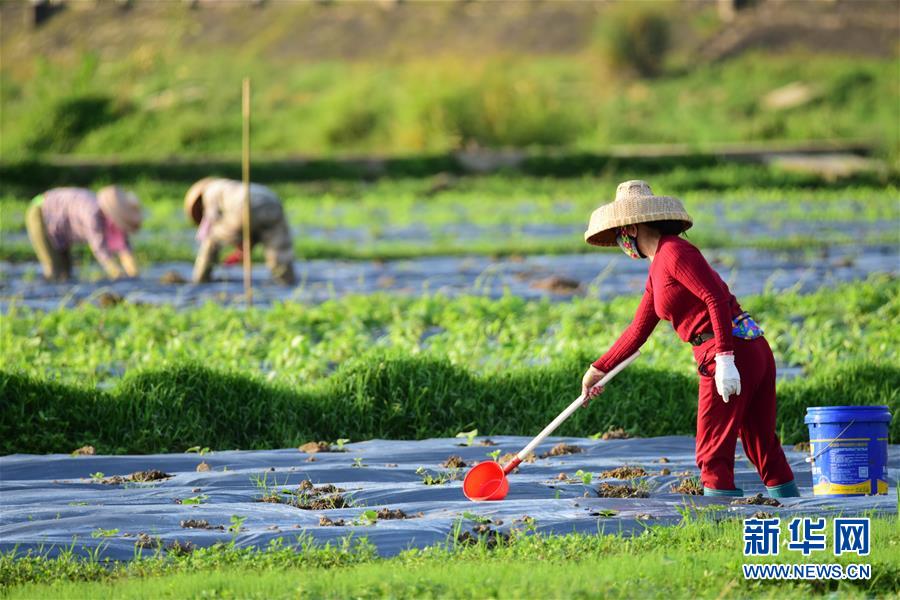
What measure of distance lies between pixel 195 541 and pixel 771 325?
14.8 feet

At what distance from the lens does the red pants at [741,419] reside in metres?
4.94

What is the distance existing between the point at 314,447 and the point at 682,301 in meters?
1.73

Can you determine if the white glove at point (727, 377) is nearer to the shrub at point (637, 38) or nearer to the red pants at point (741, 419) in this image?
the red pants at point (741, 419)

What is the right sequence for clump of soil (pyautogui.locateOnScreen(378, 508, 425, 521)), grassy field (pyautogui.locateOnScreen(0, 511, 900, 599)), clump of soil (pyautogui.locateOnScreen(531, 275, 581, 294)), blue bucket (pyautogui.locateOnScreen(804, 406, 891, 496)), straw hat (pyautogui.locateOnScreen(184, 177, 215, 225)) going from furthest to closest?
straw hat (pyautogui.locateOnScreen(184, 177, 215, 225))
clump of soil (pyautogui.locateOnScreen(531, 275, 581, 294))
blue bucket (pyautogui.locateOnScreen(804, 406, 891, 496))
clump of soil (pyautogui.locateOnScreen(378, 508, 425, 521))
grassy field (pyautogui.locateOnScreen(0, 511, 900, 599))

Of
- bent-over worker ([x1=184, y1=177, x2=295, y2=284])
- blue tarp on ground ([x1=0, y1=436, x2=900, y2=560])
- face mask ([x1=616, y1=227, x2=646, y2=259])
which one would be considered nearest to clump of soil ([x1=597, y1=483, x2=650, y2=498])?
blue tarp on ground ([x1=0, y1=436, x2=900, y2=560])

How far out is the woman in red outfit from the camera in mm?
4879

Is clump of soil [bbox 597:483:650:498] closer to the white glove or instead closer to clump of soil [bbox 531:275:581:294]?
the white glove

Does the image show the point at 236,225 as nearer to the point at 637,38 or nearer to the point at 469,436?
the point at 469,436

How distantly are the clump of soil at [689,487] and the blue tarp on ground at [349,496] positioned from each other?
0.14 feet

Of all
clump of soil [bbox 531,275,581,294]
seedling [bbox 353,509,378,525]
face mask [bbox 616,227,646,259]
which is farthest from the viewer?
clump of soil [bbox 531,275,581,294]

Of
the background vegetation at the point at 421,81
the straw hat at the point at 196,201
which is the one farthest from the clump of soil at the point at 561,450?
the background vegetation at the point at 421,81

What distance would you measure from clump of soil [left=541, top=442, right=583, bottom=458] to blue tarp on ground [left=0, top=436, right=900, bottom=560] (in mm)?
43

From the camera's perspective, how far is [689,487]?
16.6 ft

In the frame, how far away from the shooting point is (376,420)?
6449 millimetres
